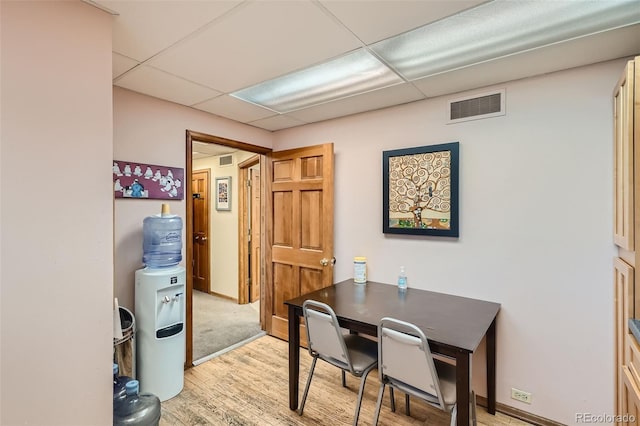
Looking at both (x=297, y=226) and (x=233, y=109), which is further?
(x=297, y=226)

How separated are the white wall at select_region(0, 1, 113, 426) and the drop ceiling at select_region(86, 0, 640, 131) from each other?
11.2 inches

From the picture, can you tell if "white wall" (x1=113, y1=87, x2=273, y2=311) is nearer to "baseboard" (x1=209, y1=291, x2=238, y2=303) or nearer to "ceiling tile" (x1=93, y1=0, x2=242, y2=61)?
"ceiling tile" (x1=93, y1=0, x2=242, y2=61)

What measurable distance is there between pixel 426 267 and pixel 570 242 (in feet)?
→ 3.27

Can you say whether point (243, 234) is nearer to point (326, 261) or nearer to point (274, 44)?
point (326, 261)

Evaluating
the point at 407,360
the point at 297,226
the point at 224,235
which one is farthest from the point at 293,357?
the point at 224,235

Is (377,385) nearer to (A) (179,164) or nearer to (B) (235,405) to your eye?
(B) (235,405)

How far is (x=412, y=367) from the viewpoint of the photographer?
5.59ft

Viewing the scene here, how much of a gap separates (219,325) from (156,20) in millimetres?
3462

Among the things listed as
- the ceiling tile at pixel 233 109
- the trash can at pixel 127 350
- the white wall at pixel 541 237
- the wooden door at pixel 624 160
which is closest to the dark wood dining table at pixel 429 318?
the white wall at pixel 541 237

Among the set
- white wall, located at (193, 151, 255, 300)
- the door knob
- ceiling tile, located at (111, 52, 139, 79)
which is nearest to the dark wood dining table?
the door knob

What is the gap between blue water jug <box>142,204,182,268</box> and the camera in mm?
2473

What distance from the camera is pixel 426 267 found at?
261 cm

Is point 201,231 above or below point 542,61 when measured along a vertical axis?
below

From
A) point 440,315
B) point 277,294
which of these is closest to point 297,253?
point 277,294
